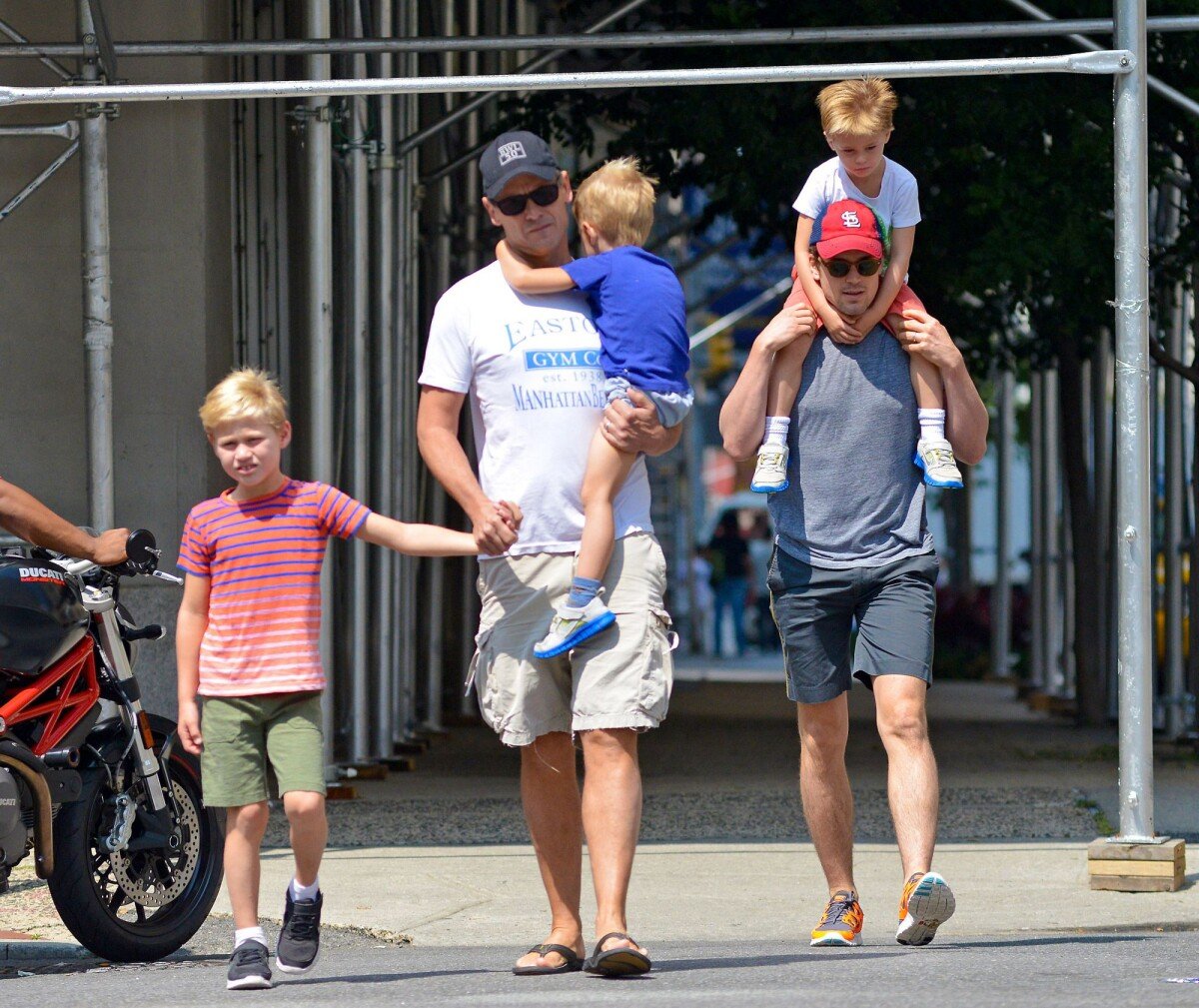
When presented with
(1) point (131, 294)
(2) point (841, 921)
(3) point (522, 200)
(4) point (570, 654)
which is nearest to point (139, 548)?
(4) point (570, 654)

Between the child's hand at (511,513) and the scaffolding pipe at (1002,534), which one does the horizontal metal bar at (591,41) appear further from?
the scaffolding pipe at (1002,534)

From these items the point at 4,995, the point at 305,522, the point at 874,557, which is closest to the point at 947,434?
the point at 874,557

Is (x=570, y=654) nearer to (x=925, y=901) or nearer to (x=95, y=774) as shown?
(x=925, y=901)

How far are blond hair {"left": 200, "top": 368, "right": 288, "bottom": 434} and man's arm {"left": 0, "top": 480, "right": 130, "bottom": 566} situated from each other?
0.80 meters

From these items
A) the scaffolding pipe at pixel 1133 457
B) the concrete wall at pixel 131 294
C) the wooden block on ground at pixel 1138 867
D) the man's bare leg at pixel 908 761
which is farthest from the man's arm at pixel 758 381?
the concrete wall at pixel 131 294

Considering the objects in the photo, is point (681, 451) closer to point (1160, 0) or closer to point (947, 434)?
point (1160, 0)

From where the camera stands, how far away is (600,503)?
5184 millimetres

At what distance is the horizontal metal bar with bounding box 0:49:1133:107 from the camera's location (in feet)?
23.0

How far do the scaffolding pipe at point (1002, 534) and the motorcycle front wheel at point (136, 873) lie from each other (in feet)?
48.2

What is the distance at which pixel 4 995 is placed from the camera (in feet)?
17.9

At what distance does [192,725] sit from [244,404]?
806mm

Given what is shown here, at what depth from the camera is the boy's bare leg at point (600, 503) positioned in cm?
514

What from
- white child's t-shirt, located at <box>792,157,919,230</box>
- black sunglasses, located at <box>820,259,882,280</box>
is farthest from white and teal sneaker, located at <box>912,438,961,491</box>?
white child's t-shirt, located at <box>792,157,919,230</box>

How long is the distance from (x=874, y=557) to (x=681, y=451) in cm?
2766
